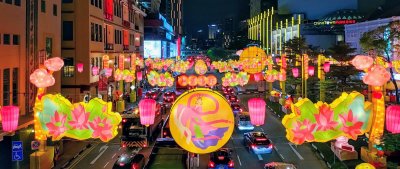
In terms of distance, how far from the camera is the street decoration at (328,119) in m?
15.2

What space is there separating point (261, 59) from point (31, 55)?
30382mm

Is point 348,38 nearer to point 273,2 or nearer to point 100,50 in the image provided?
point 100,50

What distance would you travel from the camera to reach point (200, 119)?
12562mm

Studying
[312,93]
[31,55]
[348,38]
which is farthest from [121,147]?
[348,38]

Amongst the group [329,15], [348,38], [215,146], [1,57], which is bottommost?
[215,146]

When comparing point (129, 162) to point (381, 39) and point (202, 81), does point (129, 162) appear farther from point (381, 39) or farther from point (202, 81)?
point (381, 39)

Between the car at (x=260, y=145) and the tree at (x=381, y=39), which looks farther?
the tree at (x=381, y=39)

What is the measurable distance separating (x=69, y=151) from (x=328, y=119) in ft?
56.9

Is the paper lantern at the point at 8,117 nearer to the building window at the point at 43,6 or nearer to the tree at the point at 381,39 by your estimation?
the building window at the point at 43,6

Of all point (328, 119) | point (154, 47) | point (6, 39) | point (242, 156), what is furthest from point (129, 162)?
point (154, 47)

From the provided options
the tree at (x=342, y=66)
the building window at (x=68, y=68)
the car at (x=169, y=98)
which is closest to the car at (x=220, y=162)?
the building window at (x=68, y=68)

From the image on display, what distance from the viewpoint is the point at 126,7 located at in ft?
175

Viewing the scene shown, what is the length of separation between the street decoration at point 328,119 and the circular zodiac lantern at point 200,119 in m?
3.66

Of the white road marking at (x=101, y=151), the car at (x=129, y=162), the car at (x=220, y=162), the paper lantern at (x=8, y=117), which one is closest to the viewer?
the paper lantern at (x=8, y=117)
